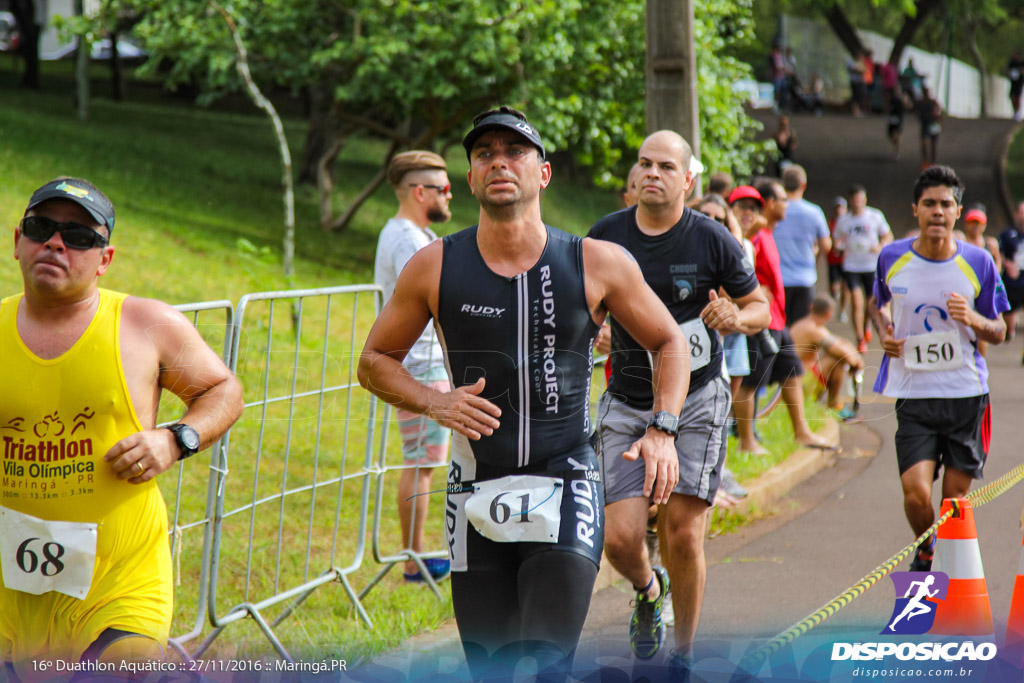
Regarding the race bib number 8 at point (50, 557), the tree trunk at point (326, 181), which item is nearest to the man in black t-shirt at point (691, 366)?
the race bib number 8 at point (50, 557)

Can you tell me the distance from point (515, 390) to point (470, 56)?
12.3 metres

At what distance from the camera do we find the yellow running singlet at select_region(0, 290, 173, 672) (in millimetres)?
3377

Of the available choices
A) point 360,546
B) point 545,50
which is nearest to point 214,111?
point 545,50

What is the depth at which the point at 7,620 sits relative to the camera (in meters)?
3.43

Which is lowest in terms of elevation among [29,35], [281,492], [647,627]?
[647,627]

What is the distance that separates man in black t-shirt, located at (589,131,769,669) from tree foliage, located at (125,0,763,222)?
10299mm

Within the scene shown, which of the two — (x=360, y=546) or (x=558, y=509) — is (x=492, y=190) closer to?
(x=558, y=509)

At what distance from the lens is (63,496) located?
3398mm

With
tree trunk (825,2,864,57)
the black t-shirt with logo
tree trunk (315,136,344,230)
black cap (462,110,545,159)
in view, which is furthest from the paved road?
tree trunk (825,2,864,57)

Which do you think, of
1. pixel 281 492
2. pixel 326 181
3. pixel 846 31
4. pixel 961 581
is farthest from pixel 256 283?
pixel 846 31

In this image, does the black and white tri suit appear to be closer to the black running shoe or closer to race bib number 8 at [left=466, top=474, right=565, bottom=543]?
race bib number 8 at [left=466, top=474, right=565, bottom=543]

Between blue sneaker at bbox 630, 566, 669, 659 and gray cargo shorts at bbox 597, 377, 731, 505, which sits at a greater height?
gray cargo shorts at bbox 597, 377, 731, 505

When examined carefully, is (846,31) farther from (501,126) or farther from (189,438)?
(189,438)

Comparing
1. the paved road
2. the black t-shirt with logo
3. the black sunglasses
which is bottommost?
the paved road
